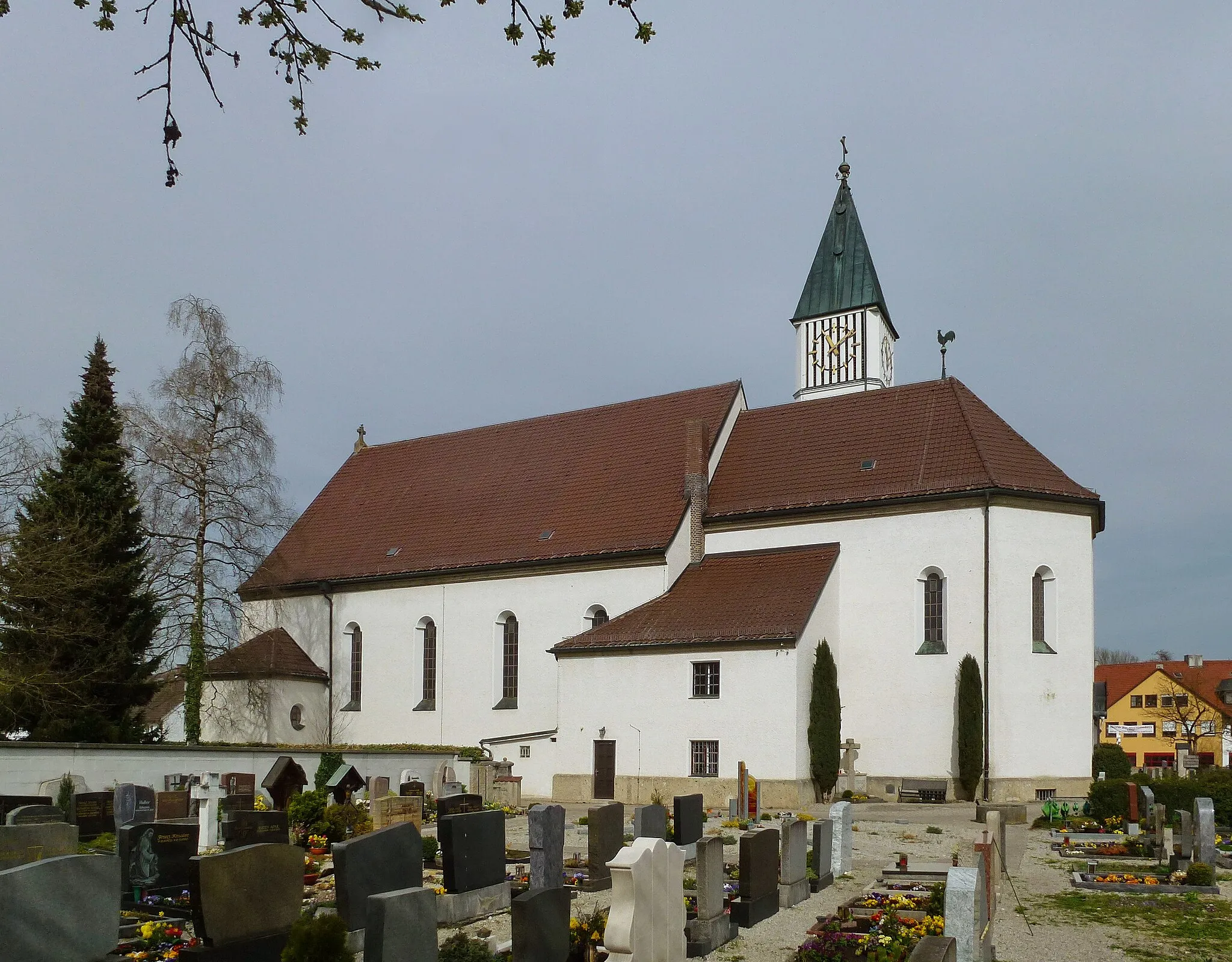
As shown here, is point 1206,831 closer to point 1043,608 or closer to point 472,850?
point 472,850

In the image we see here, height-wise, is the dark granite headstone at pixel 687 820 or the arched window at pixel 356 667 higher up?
the arched window at pixel 356 667

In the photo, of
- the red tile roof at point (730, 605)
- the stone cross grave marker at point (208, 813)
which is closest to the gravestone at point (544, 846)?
the stone cross grave marker at point (208, 813)

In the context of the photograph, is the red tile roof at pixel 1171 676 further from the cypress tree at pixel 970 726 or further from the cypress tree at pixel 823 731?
the cypress tree at pixel 823 731

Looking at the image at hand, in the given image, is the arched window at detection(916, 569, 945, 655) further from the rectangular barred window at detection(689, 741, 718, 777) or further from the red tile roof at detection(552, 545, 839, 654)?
the rectangular barred window at detection(689, 741, 718, 777)

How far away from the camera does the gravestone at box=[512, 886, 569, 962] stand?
934cm

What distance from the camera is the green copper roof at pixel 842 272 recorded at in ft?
174

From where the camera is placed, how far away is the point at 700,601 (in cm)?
3139

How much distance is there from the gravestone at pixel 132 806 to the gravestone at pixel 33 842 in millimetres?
6201

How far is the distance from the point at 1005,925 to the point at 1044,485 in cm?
1880

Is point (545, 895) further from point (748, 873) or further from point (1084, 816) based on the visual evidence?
point (1084, 816)

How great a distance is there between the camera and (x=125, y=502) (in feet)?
101

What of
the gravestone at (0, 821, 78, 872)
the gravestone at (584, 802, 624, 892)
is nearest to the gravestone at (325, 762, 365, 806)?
the gravestone at (584, 802, 624, 892)

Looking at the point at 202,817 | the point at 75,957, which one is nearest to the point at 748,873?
the point at 75,957

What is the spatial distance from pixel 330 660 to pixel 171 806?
1944cm
